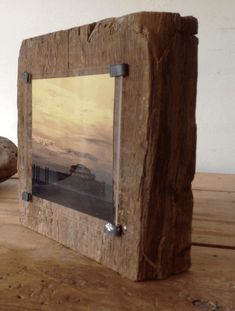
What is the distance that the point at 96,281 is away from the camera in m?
0.42

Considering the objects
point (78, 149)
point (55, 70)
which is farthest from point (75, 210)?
point (55, 70)

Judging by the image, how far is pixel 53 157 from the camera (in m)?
0.57

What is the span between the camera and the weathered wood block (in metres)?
0.41

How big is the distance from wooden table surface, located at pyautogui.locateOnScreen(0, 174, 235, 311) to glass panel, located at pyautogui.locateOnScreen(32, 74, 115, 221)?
7 cm

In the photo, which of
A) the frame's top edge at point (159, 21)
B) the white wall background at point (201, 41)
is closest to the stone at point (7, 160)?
the white wall background at point (201, 41)

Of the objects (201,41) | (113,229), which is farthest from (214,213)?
(201,41)

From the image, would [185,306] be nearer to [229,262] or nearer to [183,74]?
[229,262]

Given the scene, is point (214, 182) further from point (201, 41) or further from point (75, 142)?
point (75, 142)

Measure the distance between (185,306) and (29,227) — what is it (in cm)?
31

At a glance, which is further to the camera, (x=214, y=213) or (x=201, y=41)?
(x=201, y=41)

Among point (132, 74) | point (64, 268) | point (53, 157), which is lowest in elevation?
point (64, 268)

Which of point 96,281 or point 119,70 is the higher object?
point 119,70

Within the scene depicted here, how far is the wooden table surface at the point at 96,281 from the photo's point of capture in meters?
0.37

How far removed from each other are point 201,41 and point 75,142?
2.13 ft
